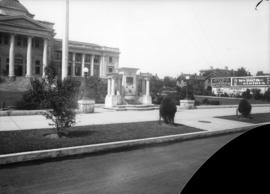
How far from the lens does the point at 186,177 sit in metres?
5.58

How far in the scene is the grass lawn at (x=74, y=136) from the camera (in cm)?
754

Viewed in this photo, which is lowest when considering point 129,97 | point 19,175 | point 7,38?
point 19,175

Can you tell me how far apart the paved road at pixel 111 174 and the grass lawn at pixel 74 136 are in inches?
48.6

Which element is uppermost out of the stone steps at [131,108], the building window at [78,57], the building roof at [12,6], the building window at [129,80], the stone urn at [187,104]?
the building roof at [12,6]

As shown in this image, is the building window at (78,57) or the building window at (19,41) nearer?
the building window at (19,41)

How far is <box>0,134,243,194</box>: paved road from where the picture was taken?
4.80 meters

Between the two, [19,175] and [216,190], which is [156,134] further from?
[216,190]

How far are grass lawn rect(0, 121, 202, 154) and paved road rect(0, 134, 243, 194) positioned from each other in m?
1.23

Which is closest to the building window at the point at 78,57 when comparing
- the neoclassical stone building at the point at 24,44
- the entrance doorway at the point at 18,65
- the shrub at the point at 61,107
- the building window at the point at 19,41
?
the neoclassical stone building at the point at 24,44

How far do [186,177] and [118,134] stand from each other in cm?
480

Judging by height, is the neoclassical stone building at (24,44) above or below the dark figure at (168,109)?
above

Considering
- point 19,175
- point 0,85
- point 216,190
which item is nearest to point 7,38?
point 0,85

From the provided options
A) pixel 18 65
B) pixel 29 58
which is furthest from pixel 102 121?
pixel 18 65

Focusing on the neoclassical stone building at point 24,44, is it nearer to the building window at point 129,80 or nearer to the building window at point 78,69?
the building window at point 78,69
